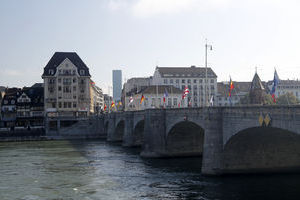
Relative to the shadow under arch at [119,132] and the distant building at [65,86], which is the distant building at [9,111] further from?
the shadow under arch at [119,132]

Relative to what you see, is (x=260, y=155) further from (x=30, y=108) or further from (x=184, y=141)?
(x=30, y=108)

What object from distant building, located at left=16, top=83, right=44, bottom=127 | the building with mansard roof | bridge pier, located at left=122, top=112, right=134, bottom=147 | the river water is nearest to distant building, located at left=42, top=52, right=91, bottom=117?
the building with mansard roof

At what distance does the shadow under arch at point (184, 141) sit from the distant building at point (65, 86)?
78.5 m

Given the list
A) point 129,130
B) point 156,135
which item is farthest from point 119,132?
point 156,135

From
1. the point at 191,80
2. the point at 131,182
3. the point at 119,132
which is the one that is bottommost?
the point at 131,182

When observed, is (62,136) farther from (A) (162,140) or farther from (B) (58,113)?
Result: (A) (162,140)

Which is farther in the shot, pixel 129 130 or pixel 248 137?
pixel 129 130

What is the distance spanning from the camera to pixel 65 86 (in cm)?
13512

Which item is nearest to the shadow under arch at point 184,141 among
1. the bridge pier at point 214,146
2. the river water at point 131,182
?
the river water at point 131,182

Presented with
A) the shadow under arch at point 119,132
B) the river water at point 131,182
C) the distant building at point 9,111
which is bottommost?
the river water at point 131,182

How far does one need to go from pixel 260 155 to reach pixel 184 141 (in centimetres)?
2072

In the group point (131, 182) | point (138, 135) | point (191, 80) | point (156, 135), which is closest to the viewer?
point (131, 182)

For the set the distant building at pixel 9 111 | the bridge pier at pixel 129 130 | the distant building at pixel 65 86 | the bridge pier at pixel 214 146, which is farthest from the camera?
the distant building at pixel 9 111

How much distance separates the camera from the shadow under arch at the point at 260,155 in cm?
4219
